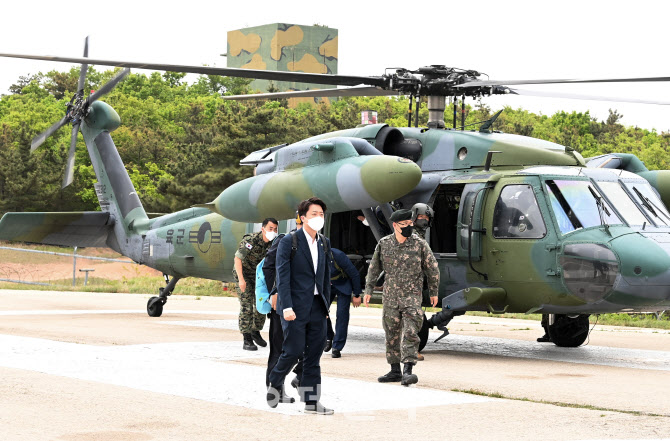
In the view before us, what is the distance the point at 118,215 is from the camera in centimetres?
1927

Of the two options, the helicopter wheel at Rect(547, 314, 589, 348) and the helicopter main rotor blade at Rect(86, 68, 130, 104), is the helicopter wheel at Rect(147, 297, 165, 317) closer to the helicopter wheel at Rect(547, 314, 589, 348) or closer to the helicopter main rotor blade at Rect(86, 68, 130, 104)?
the helicopter main rotor blade at Rect(86, 68, 130, 104)

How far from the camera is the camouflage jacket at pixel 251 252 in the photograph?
11.6 metres

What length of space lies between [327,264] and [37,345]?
552 cm

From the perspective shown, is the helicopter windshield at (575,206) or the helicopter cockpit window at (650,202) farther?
the helicopter cockpit window at (650,202)

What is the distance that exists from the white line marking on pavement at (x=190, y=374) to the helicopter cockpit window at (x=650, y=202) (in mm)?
4893

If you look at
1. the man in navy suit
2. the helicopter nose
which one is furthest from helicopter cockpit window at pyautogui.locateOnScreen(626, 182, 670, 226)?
the man in navy suit

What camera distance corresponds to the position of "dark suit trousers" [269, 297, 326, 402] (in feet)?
24.5

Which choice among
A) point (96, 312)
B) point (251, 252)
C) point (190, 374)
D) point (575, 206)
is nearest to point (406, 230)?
point (190, 374)

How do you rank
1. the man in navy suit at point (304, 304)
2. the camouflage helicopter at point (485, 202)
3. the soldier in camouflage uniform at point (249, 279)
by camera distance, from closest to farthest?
the man in navy suit at point (304, 304), the camouflage helicopter at point (485, 202), the soldier in camouflage uniform at point (249, 279)

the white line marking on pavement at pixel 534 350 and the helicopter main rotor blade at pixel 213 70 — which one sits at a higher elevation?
the helicopter main rotor blade at pixel 213 70

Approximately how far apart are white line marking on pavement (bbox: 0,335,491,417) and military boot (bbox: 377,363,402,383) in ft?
0.82

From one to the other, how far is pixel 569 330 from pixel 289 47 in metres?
107

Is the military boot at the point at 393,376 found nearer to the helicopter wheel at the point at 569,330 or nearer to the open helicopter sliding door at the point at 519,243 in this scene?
the open helicopter sliding door at the point at 519,243

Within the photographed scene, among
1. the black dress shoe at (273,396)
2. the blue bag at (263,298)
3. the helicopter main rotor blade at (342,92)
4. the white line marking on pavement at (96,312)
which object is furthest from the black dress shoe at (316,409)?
the white line marking on pavement at (96,312)
